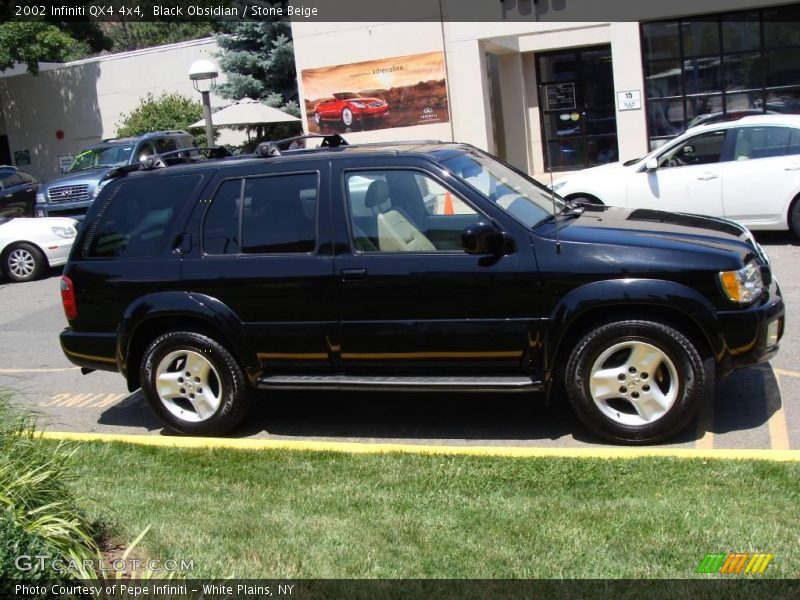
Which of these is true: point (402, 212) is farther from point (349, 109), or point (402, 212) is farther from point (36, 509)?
point (349, 109)

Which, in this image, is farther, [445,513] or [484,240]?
[484,240]

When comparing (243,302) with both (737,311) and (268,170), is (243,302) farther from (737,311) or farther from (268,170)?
(737,311)

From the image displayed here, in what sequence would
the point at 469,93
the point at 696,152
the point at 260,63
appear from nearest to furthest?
the point at 696,152
the point at 469,93
the point at 260,63

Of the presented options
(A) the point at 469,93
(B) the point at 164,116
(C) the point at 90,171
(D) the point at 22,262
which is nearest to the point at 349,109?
(A) the point at 469,93

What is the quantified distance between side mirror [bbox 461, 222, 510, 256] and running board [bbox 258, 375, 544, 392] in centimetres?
81

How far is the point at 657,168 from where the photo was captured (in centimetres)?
1256

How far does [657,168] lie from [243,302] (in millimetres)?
7799

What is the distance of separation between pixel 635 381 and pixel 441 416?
1636mm

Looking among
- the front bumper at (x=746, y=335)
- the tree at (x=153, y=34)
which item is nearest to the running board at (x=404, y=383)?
the front bumper at (x=746, y=335)

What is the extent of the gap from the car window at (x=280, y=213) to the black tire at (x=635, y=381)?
1983mm

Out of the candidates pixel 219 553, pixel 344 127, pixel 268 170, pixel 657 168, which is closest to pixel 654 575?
pixel 219 553

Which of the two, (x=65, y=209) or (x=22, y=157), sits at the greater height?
(x=22, y=157)

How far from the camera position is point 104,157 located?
71.0 feet

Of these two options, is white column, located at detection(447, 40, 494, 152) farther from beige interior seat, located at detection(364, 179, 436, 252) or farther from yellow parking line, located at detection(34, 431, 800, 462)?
yellow parking line, located at detection(34, 431, 800, 462)
